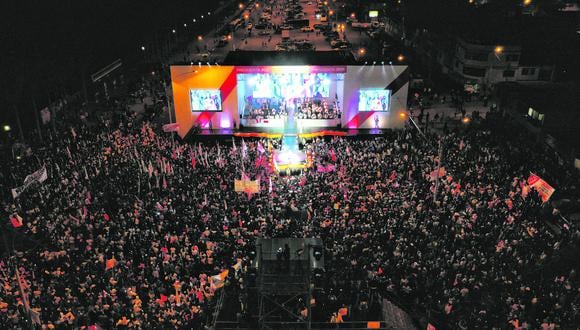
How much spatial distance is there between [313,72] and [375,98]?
4.65 meters

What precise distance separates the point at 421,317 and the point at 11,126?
30738 millimetres

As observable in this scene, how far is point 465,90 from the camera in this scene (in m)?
38.6

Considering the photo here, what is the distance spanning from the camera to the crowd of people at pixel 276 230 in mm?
14523

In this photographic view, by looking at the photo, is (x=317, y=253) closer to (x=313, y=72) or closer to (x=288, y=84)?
(x=313, y=72)

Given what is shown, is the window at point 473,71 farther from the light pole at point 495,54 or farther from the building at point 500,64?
the light pole at point 495,54

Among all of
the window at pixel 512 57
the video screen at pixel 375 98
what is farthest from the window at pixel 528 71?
the video screen at pixel 375 98

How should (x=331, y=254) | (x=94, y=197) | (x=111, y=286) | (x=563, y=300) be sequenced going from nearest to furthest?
(x=563, y=300), (x=111, y=286), (x=331, y=254), (x=94, y=197)

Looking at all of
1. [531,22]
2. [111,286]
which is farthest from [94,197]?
[531,22]

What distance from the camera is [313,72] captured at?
31.7m

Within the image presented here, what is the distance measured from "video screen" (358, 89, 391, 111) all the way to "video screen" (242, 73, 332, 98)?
293cm

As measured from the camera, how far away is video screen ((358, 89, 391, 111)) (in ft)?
104

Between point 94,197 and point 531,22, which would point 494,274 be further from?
point 531,22

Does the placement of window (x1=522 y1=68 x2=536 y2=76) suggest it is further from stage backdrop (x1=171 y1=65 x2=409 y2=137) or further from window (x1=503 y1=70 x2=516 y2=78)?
stage backdrop (x1=171 y1=65 x2=409 y2=137)

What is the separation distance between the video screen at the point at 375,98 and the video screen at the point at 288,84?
→ 293 centimetres
